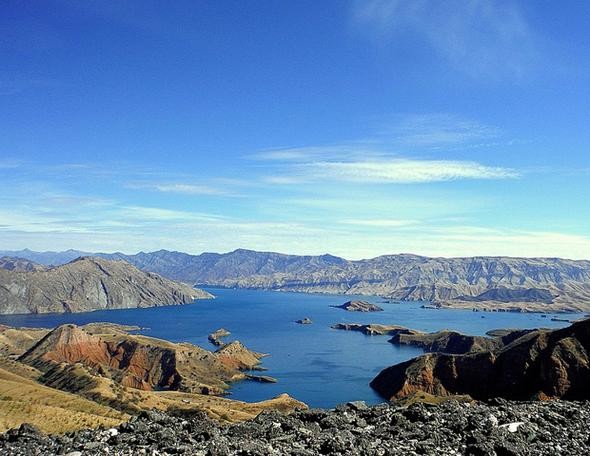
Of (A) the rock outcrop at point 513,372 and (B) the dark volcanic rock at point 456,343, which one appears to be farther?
(B) the dark volcanic rock at point 456,343

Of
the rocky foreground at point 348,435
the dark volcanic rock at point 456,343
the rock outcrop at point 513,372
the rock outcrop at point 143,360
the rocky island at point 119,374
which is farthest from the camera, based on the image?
the dark volcanic rock at point 456,343

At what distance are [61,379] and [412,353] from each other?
11843 centimetres

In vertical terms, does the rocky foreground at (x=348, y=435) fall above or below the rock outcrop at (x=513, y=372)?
above

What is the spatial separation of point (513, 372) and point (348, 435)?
9377cm

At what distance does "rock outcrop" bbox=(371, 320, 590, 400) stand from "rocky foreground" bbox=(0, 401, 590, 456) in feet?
220

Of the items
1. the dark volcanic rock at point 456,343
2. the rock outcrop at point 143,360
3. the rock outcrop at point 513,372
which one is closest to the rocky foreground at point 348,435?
the rock outcrop at point 513,372

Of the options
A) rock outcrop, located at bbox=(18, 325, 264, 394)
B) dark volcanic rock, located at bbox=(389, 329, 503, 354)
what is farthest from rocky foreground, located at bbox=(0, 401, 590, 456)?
dark volcanic rock, located at bbox=(389, 329, 503, 354)

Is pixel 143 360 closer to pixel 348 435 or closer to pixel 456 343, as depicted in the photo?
pixel 456 343

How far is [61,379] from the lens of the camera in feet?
342

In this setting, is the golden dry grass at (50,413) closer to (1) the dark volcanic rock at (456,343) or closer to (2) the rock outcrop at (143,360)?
(2) the rock outcrop at (143,360)

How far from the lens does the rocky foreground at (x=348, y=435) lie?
47.7 feet

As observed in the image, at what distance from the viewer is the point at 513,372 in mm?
98125

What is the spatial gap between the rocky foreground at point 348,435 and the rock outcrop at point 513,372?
66950 mm

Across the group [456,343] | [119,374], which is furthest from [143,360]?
[456,343]
